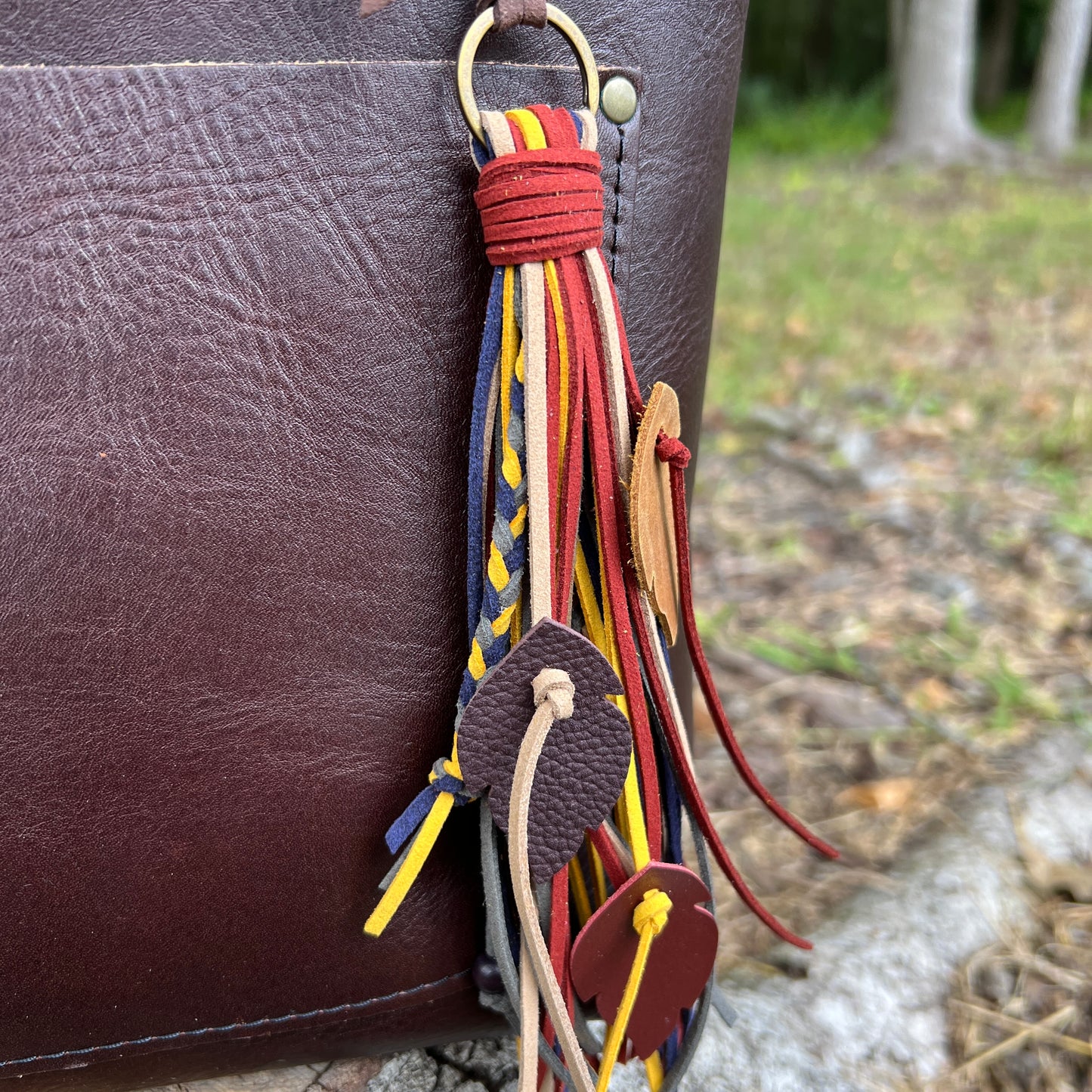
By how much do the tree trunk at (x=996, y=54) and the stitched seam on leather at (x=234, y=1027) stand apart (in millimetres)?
10372

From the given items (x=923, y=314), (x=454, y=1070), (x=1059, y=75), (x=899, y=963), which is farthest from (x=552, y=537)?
(x=1059, y=75)

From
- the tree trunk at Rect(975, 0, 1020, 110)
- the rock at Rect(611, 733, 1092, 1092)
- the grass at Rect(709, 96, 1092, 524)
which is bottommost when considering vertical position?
the rock at Rect(611, 733, 1092, 1092)

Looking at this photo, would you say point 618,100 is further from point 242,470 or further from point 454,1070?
point 454,1070

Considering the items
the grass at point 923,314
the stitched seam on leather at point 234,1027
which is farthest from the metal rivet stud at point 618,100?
the grass at point 923,314

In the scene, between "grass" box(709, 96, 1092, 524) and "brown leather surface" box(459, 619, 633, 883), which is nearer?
"brown leather surface" box(459, 619, 633, 883)

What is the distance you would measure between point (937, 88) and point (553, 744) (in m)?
5.89

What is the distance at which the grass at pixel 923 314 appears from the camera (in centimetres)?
183

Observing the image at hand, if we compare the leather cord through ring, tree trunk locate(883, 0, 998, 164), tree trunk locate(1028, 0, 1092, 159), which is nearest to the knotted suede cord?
the leather cord through ring

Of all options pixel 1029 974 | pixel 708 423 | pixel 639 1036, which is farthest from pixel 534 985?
pixel 708 423

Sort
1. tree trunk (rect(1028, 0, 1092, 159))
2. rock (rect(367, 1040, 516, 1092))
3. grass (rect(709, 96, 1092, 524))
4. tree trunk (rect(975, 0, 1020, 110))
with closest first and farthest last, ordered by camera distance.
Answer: rock (rect(367, 1040, 516, 1092))
grass (rect(709, 96, 1092, 524))
tree trunk (rect(1028, 0, 1092, 159))
tree trunk (rect(975, 0, 1020, 110))

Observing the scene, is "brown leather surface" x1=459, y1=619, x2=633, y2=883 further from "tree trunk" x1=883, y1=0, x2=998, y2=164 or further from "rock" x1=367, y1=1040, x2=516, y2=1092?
"tree trunk" x1=883, y1=0, x2=998, y2=164

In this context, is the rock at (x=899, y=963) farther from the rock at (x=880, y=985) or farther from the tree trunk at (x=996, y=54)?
the tree trunk at (x=996, y=54)

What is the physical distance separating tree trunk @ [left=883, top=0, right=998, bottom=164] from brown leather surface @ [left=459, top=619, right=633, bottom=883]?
5.63 metres

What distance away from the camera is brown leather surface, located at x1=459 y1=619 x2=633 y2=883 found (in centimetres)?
46
